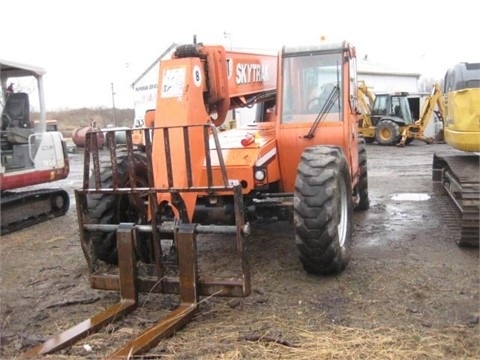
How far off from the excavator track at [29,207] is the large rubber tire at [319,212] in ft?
18.7

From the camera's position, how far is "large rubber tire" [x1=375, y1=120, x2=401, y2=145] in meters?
22.7

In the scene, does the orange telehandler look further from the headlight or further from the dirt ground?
the dirt ground

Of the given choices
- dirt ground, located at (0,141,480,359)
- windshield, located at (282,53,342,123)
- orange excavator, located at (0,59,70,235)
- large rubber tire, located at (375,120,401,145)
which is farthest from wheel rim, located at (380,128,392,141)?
windshield, located at (282,53,342,123)

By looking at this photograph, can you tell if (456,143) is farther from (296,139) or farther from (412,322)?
(412,322)

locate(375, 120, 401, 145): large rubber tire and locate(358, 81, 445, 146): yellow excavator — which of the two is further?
locate(375, 120, 401, 145): large rubber tire

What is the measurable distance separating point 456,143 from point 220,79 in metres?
3.35

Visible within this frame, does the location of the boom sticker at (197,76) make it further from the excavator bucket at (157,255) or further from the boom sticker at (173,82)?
the excavator bucket at (157,255)

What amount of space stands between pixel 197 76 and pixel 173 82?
267 millimetres

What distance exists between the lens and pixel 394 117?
23.3 metres

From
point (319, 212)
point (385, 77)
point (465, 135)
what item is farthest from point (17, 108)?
point (385, 77)

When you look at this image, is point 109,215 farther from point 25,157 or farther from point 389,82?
point 389,82

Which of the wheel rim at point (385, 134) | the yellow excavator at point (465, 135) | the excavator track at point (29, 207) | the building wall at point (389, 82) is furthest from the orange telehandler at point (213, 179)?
the building wall at point (389, 82)

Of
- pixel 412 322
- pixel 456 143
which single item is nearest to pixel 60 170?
pixel 456 143

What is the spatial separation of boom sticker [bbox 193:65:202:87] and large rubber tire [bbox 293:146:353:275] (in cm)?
130
